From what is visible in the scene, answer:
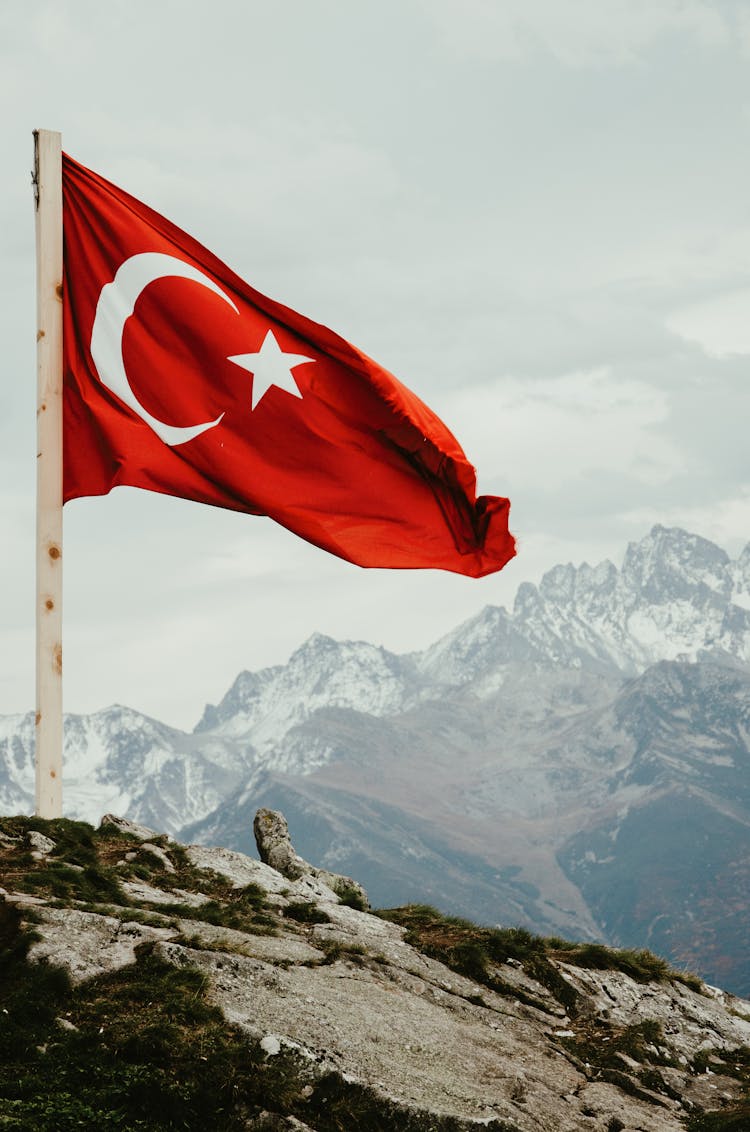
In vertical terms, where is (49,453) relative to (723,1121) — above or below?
above

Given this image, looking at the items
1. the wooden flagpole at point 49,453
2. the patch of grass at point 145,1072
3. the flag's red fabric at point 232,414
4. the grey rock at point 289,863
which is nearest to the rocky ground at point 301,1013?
the patch of grass at point 145,1072

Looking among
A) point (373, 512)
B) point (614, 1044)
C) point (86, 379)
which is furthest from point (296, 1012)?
point (86, 379)

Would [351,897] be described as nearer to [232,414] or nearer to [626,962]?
[626,962]

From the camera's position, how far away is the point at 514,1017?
1758 centimetres

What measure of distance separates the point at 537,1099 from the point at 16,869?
8464 mm

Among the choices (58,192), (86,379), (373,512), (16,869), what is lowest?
(16,869)

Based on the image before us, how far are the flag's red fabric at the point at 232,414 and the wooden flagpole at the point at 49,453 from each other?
0.40m

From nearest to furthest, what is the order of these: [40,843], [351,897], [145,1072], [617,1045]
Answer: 1. [145,1072]
2. [617,1045]
3. [40,843]
4. [351,897]

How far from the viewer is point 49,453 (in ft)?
59.4

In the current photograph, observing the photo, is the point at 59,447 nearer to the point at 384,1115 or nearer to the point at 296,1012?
the point at 296,1012

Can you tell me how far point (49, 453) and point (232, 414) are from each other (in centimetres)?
294

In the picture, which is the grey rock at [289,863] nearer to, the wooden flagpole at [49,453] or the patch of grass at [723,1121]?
the wooden flagpole at [49,453]

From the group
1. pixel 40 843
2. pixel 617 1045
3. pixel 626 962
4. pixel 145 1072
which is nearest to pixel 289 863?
pixel 40 843

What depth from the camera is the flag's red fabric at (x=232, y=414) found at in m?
18.6
